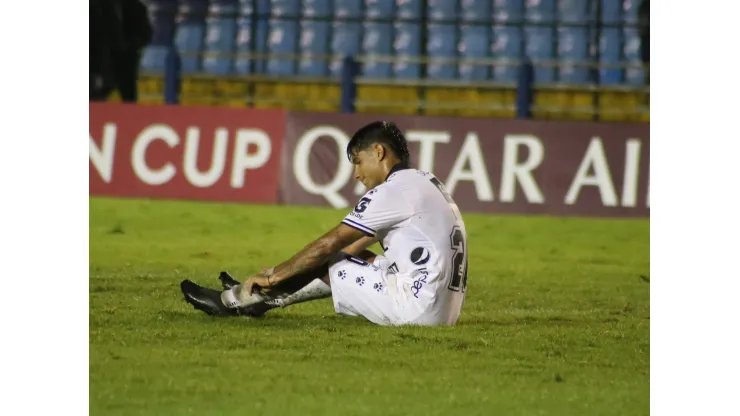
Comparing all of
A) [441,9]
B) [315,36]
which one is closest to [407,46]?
[441,9]

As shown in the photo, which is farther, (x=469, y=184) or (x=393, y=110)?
(x=393, y=110)

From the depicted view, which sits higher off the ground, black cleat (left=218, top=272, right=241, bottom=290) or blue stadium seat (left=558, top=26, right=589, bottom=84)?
blue stadium seat (left=558, top=26, right=589, bottom=84)

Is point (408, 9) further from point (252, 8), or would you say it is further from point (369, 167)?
point (369, 167)

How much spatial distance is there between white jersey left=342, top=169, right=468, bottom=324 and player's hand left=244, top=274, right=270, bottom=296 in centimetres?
45

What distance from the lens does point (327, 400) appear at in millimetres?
4773

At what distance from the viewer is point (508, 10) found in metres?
12.4

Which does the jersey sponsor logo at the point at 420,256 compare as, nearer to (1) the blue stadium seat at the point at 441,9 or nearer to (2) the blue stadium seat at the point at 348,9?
(1) the blue stadium seat at the point at 441,9

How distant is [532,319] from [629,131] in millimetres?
4486

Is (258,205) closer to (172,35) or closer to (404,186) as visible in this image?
(172,35)

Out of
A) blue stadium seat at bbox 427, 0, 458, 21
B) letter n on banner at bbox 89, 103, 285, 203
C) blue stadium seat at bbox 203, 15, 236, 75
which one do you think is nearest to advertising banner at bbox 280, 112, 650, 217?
letter n on banner at bbox 89, 103, 285, 203

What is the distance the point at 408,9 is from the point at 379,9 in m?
0.30

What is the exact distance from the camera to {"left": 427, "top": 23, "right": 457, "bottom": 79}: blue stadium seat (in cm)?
1229

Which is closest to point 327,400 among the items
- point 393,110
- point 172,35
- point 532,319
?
point 532,319

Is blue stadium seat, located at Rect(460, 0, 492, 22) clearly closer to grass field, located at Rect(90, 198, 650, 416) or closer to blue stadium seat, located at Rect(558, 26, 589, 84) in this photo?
blue stadium seat, located at Rect(558, 26, 589, 84)
